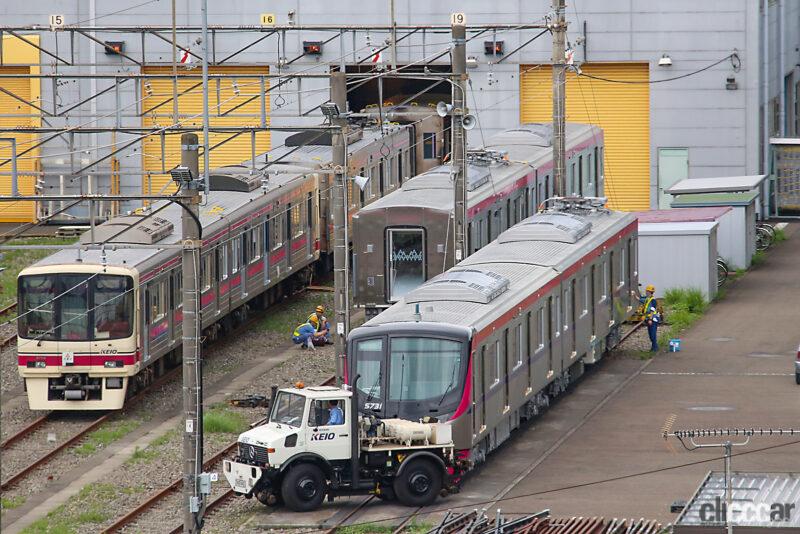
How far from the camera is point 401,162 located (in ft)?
163

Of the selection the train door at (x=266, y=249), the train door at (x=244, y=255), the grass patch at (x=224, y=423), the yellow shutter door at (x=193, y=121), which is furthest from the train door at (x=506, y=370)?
the yellow shutter door at (x=193, y=121)

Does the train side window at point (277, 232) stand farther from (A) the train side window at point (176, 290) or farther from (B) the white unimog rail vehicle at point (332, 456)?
(B) the white unimog rail vehicle at point (332, 456)

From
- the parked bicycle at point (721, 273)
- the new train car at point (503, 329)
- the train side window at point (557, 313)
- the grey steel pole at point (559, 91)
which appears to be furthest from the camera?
the parked bicycle at point (721, 273)

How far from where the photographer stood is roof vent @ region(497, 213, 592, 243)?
3444 cm

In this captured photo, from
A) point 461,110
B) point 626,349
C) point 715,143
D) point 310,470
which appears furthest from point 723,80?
point 310,470

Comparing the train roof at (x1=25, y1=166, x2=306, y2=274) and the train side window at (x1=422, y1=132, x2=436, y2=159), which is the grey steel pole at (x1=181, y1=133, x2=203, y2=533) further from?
the train side window at (x1=422, y1=132, x2=436, y2=159)

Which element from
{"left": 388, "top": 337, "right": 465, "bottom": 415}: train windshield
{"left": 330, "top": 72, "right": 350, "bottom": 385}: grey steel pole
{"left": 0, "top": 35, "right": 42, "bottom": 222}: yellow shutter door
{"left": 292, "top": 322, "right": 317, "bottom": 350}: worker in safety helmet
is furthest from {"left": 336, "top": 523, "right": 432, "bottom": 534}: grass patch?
{"left": 0, "top": 35, "right": 42, "bottom": 222}: yellow shutter door

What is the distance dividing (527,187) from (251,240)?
760 centimetres

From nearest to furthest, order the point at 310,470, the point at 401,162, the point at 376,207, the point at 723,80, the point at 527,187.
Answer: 1. the point at 310,470
2. the point at 376,207
3. the point at 527,187
4. the point at 401,162
5. the point at 723,80

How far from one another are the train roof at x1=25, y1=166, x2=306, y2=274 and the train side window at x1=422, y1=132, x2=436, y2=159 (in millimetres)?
12150

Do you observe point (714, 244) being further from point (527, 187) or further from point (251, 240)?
point (251, 240)

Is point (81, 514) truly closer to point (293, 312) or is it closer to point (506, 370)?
point (506, 370)

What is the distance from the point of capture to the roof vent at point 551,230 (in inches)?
1356

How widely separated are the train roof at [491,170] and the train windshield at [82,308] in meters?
6.92
